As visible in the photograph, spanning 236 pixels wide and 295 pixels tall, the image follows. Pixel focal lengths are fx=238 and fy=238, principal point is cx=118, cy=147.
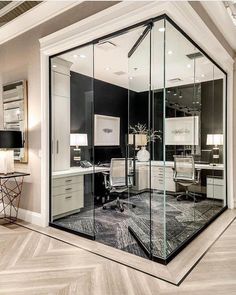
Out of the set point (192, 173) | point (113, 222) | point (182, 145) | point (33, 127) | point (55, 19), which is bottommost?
point (113, 222)

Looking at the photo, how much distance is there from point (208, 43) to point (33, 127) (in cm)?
301

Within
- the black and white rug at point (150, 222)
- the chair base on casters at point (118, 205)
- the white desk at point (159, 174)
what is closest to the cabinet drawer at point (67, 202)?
the black and white rug at point (150, 222)

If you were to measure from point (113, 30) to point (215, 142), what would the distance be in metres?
2.95

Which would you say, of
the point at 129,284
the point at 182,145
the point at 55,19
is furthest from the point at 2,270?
the point at 55,19

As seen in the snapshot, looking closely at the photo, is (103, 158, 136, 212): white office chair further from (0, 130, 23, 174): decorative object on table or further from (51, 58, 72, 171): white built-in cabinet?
(0, 130, 23, 174): decorative object on table

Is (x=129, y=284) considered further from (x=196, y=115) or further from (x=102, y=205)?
(x=196, y=115)

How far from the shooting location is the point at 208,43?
3.51 meters

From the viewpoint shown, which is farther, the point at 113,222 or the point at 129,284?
the point at 113,222

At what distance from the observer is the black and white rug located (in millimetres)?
2998

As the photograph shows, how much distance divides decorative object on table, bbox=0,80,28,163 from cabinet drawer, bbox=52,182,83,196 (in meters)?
0.70

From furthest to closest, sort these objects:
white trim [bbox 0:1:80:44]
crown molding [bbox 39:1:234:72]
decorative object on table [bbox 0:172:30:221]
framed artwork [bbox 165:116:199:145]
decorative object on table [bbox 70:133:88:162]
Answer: decorative object on table [bbox 70:133:88:162] → decorative object on table [bbox 0:172:30:221] → framed artwork [bbox 165:116:199:145] → white trim [bbox 0:1:80:44] → crown molding [bbox 39:1:234:72]

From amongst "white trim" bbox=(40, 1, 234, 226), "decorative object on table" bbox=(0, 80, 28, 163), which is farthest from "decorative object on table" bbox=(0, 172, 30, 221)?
"white trim" bbox=(40, 1, 234, 226)

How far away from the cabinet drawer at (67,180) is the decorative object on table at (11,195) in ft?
1.88

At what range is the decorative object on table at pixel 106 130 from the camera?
5.91 meters
